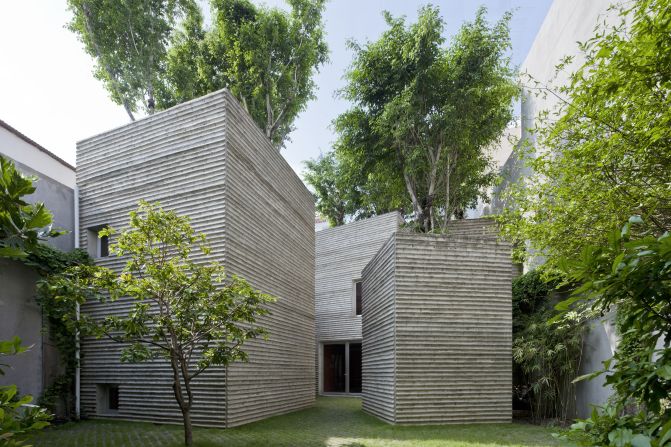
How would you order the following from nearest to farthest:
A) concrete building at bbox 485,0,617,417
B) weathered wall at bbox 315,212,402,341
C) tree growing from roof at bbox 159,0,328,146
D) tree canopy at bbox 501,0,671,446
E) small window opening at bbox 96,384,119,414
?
tree canopy at bbox 501,0,671,446, concrete building at bbox 485,0,617,417, small window opening at bbox 96,384,119,414, tree growing from roof at bbox 159,0,328,146, weathered wall at bbox 315,212,402,341

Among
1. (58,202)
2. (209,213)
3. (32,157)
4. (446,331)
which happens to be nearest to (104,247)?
(58,202)

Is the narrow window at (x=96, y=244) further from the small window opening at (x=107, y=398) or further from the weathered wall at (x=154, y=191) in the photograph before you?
the small window opening at (x=107, y=398)

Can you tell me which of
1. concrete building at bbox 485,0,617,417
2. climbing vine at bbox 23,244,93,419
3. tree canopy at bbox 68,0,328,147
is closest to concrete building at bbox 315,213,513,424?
concrete building at bbox 485,0,617,417

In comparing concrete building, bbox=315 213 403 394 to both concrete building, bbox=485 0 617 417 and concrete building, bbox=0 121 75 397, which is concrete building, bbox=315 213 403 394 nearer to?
concrete building, bbox=485 0 617 417

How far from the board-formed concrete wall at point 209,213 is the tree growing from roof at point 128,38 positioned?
5.81m

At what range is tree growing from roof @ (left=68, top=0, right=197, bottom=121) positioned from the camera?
14727 mm

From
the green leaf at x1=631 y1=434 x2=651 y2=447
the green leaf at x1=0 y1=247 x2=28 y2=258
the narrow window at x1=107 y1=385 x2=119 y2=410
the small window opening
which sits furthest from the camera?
the narrow window at x1=107 y1=385 x2=119 y2=410

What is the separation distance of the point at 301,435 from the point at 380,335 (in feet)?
10.1

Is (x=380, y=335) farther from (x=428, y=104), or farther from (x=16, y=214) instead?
(x=16, y=214)

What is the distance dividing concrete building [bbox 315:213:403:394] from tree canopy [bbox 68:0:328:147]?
5283 millimetres

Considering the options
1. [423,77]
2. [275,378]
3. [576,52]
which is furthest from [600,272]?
[423,77]

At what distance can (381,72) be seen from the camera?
1545cm

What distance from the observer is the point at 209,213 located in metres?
9.29

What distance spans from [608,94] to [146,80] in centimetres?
1490
